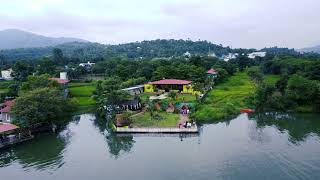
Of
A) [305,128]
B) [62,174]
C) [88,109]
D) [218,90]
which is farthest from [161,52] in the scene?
[62,174]

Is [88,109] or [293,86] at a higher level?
[293,86]

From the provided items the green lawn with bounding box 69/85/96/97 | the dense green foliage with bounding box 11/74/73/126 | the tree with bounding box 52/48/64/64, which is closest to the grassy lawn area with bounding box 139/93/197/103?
the green lawn with bounding box 69/85/96/97

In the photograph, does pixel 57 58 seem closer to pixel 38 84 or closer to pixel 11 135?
pixel 38 84

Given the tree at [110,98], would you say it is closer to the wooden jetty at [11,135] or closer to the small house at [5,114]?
the wooden jetty at [11,135]

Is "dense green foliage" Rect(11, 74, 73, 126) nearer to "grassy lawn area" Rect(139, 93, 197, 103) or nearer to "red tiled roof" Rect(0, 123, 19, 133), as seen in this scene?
"red tiled roof" Rect(0, 123, 19, 133)

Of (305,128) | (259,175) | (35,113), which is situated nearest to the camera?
(259,175)

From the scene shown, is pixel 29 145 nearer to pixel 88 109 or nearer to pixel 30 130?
pixel 30 130
